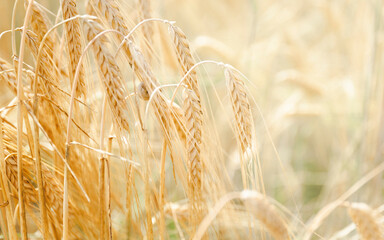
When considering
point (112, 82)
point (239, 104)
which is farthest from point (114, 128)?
point (239, 104)

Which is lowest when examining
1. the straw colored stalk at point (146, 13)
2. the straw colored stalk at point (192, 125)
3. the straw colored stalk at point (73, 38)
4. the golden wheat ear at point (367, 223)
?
the golden wheat ear at point (367, 223)

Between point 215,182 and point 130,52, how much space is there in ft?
0.99

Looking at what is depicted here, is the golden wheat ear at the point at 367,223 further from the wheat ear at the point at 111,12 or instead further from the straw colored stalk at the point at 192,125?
the wheat ear at the point at 111,12

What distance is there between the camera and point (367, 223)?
75 centimetres

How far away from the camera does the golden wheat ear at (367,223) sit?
743mm

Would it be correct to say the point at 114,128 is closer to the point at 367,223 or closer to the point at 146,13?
the point at 146,13

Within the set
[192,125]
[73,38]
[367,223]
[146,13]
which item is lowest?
[367,223]

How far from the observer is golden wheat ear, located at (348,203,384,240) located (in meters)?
0.74

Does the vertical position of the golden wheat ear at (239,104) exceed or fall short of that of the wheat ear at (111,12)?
it falls short

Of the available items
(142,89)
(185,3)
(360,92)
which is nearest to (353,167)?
(360,92)

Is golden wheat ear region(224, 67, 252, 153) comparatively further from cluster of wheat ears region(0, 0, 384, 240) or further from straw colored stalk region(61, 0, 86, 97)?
straw colored stalk region(61, 0, 86, 97)

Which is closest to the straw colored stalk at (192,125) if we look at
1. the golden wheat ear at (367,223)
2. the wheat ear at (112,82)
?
the wheat ear at (112,82)

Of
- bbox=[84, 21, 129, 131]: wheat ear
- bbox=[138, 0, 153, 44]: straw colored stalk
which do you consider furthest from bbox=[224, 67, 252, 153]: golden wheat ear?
bbox=[138, 0, 153, 44]: straw colored stalk

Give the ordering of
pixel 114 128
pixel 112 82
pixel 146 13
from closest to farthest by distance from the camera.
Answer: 1. pixel 112 82
2. pixel 114 128
3. pixel 146 13
